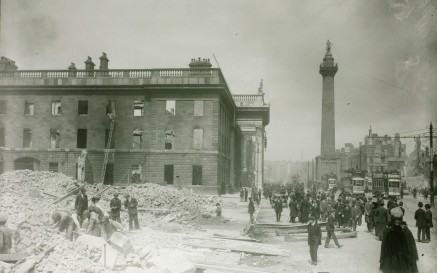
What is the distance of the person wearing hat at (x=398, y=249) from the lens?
273 inches

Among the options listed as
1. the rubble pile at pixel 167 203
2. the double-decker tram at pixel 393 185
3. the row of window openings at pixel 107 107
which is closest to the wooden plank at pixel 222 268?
the rubble pile at pixel 167 203

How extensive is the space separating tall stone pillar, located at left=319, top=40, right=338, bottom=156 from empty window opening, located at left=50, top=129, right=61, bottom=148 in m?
47.0

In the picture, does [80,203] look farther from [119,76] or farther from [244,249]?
[119,76]

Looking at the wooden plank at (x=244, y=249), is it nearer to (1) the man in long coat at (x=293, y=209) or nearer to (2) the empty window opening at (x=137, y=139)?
(1) the man in long coat at (x=293, y=209)

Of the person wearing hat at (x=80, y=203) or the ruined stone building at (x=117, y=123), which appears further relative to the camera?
the ruined stone building at (x=117, y=123)

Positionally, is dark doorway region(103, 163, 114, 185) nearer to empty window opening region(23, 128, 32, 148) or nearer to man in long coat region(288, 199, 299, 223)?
empty window opening region(23, 128, 32, 148)

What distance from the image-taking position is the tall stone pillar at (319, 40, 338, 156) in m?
68.5

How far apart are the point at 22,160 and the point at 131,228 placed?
995 inches

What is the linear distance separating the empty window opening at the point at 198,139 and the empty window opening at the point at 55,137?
1296 centimetres

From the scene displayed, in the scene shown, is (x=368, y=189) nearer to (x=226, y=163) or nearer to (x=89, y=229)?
(x=226, y=163)

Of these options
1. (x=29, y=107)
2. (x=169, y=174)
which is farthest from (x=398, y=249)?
(x=29, y=107)

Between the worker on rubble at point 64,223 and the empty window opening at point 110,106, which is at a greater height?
the empty window opening at point 110,106

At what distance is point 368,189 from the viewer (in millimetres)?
62156

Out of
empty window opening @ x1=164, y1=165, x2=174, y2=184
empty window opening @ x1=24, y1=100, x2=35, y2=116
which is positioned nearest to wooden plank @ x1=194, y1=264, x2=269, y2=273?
empty window opening @ x1=164, y1=165, x2=174, y2=184
